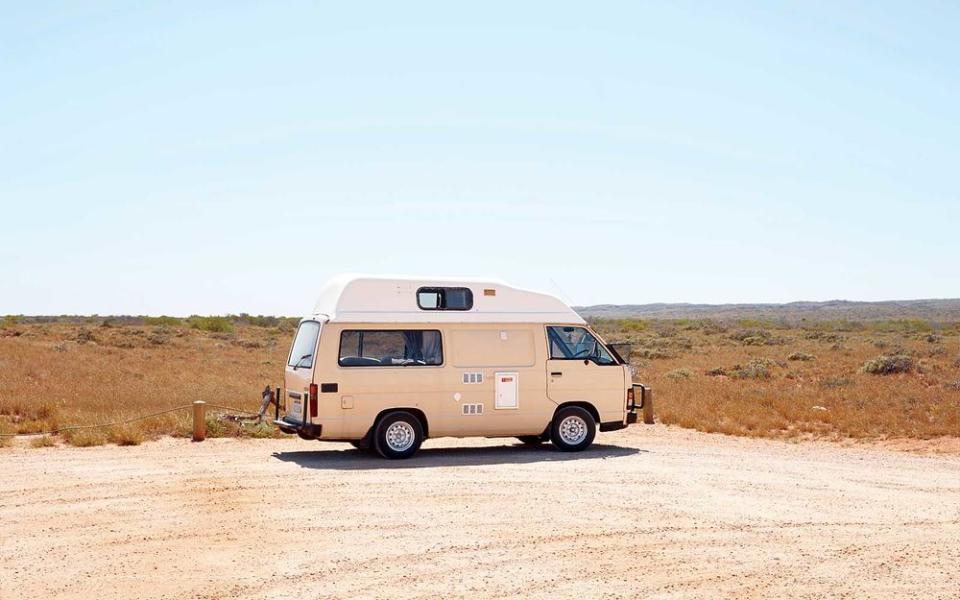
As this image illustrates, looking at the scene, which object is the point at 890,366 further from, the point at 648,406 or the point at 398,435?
the point at 398,435

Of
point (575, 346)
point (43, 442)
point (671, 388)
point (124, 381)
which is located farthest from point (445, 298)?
point (124, 381)

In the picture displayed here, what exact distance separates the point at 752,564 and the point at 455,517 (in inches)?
129

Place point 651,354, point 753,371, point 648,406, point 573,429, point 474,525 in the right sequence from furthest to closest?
point 651,354, point 753,371, point 648,406, point 573,429, point 474,525

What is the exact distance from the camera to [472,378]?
1589cm

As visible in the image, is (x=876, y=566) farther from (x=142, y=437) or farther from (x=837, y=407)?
(x=837, y=407)

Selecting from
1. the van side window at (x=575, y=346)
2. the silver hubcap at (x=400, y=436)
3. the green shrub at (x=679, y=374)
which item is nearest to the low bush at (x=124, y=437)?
the silver hubcap at (x=400, y=436)

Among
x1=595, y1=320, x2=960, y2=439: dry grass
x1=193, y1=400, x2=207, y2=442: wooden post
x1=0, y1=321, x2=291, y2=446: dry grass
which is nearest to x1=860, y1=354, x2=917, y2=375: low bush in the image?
x1=595, y1=320, x2=960, y2=439: dry grass

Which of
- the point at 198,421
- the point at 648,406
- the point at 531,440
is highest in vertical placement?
the point at 648,406

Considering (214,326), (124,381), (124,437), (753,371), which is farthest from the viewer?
(214,326)

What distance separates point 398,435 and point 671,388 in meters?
13.2

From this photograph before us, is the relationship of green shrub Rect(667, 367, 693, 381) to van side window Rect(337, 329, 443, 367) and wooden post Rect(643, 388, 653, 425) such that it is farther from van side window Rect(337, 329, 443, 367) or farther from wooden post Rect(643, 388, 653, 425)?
van side window Rect(337, 329, 443, 367)

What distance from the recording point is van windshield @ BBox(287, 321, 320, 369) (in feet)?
50.5

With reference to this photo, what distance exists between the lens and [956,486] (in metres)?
13.5

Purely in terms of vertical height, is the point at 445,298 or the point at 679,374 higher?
the point at 445,298
